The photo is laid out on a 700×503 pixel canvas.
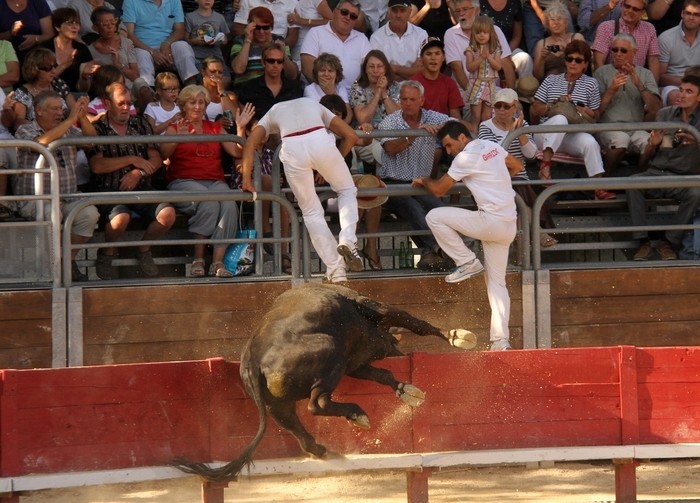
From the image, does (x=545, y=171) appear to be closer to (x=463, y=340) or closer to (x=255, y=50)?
(x=463, y=340)

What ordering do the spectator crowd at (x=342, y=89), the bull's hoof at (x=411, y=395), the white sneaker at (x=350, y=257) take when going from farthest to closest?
the spectator crowd at (x=342, y=89)
the white sneaker at (x=350, y=257)
the bull's hoof at (x=411, y=395)

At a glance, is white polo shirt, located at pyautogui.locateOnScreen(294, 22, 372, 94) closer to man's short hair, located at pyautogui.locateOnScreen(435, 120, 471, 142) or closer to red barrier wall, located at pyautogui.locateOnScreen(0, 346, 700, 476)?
man's short hair, located at pyautogui.locateOnScreen(435, 120, 471, 142)

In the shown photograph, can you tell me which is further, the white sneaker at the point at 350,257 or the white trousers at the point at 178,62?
the white trousers at the point at 178,62

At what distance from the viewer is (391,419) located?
8125 millimetres

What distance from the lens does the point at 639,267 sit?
32.4 ft

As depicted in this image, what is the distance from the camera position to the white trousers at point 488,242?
898 centimetres

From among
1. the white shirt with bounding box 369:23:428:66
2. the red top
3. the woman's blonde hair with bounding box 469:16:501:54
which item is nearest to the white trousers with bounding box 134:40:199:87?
Result: the red top

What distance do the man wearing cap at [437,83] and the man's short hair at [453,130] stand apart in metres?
1.21

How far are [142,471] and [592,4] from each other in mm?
6338

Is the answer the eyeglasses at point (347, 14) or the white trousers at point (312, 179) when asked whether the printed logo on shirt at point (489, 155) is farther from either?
the eyeglasses at point (347, 14)

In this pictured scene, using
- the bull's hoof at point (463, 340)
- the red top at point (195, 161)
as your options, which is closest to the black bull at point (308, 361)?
the bull's hoof at point (463, 340)

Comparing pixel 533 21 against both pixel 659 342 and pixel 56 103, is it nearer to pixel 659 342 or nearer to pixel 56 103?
pixel 659 342

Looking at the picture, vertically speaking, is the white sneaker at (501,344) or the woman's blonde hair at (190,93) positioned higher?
the woman's blonde hair at (190,93)

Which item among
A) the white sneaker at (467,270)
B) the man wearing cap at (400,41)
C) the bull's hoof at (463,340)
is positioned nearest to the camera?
the bull's hoof at (463,340)
